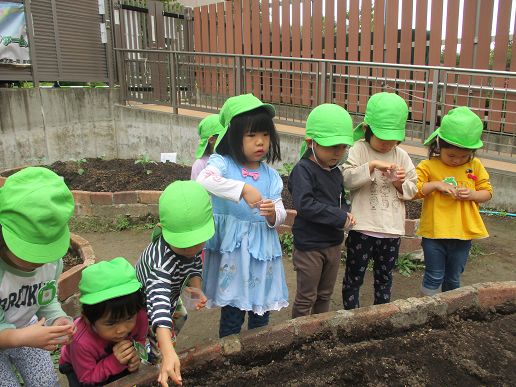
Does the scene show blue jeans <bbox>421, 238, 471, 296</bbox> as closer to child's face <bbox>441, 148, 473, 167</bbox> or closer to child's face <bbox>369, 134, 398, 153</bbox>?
child's face <bbox>441, 148, 473, 167</bbox>

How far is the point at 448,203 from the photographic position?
9.10ft

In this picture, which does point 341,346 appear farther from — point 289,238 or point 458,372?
point 289,238

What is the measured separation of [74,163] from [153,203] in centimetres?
234

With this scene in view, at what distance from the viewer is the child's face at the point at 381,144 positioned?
260 centimetres

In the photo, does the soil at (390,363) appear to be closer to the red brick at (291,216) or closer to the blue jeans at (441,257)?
the blue jeans at (441,257)

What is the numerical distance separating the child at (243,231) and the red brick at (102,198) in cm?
327

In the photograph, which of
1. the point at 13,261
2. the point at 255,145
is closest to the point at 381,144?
the point at 255,145

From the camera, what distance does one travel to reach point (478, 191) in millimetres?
2729

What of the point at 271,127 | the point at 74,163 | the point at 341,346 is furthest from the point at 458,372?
the point at 74,163

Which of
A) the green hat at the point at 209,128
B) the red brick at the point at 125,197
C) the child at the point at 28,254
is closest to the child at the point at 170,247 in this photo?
the child at the point at 28,254

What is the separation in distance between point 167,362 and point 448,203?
6.95ft

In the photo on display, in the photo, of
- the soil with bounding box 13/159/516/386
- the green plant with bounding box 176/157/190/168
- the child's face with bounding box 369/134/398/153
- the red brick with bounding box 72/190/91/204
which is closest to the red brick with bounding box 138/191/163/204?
the red brick with bounding box 72/190/91/204

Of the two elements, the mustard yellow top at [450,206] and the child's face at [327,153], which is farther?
the mustard yellow top at [450,206]

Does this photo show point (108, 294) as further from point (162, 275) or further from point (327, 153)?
point (327, 153)
